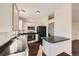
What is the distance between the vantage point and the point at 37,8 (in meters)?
1.45

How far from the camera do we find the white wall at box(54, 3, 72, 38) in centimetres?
144

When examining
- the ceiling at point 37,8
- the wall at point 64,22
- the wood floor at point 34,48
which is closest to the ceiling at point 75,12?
the wall at point 64,22

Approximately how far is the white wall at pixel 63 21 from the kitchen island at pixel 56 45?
2.9 inches

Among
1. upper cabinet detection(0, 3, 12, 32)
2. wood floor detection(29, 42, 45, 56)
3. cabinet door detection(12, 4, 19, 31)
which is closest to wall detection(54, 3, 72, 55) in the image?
wood floor detection(29, 42, 45, 56)

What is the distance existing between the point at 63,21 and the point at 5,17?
837 millimetres

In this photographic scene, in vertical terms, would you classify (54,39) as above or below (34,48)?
above

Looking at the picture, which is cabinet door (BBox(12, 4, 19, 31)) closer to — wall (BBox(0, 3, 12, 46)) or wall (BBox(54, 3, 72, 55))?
wall (BBox(0, 3, 12, 46))

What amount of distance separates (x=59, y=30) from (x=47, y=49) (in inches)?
12.8

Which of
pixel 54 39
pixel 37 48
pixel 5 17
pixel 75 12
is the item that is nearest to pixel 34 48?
pixel 37 48

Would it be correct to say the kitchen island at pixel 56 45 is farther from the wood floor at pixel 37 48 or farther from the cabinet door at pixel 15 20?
the cabinet door at pixel 15 20

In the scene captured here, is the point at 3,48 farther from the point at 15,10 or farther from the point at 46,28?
the point at 46,28

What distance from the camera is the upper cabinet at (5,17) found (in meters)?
1.42

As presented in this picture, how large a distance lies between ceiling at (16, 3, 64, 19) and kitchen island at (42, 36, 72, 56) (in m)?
0.37

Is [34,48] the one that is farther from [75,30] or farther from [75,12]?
[75,12]
